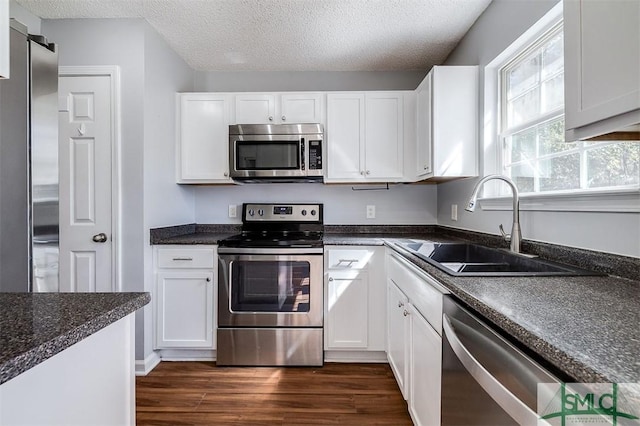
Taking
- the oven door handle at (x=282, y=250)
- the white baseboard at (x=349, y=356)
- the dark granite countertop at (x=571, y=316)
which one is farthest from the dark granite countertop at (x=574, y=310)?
the white baseboard at (x=349, y=356)

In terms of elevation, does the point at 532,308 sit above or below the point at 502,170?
below

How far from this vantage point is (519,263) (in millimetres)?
1529

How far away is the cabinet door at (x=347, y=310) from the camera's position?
7.80 ft

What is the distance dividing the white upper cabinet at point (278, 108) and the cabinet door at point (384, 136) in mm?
419

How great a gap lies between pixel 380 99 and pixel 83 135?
221cm

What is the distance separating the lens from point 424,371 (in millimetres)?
1433

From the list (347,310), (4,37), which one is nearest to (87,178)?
(4,37)

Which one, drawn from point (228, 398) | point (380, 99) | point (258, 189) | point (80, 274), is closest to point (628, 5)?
point (380, 99)

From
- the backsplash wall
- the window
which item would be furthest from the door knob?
the window

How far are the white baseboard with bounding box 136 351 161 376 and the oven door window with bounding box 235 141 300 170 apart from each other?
1.53 meters

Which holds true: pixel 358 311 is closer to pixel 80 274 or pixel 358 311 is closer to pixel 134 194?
pixel 134 194

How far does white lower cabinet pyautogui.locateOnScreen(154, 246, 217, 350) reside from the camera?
2379 mm

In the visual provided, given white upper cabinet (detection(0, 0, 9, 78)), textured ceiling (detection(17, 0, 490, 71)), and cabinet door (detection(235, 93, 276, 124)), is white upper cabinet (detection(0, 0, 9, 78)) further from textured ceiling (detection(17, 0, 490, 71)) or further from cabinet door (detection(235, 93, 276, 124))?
cabinet door (detection(235, 93, 276, 124))

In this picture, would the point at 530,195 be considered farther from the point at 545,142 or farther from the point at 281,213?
the point at 281,213
